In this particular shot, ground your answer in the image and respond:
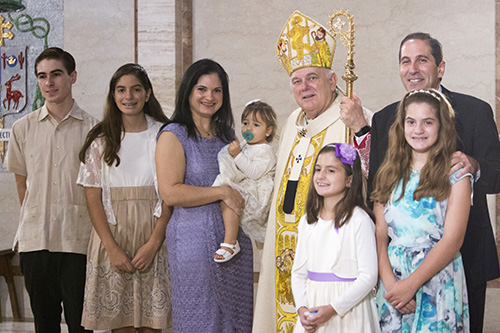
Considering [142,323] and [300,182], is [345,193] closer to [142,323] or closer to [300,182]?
[300,182]

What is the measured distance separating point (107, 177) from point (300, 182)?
4.02ft

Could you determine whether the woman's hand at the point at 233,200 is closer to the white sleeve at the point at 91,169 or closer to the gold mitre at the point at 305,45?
the gold mitre at the point at 305,45

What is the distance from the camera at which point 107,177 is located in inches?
149

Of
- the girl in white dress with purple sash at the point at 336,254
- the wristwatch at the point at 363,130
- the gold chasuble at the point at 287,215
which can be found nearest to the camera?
the girl in white dress with purple sash at the point at 336,254

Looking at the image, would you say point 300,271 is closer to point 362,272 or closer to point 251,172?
point 362,272

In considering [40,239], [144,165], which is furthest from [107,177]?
[40,239]

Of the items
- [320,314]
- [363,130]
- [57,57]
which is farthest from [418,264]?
[57,57]

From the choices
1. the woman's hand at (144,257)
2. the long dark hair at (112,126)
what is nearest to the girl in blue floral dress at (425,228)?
the woman's hand at (144,257)

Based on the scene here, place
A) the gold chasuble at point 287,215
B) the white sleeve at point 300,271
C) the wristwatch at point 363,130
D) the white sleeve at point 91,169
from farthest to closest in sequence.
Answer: the white sleeve at point 91,169 → the gold chasuble at point 287,215 → the wristwatch at point 363,130 → the white sleeve at point 300,271

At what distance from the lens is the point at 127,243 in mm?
3766

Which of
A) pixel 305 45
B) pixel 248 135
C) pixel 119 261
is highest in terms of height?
pixel 305 45

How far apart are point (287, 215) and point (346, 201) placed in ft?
2.28

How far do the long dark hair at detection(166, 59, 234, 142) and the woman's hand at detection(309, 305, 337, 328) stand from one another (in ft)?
4.07

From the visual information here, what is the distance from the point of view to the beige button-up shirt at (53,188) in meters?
3.98
